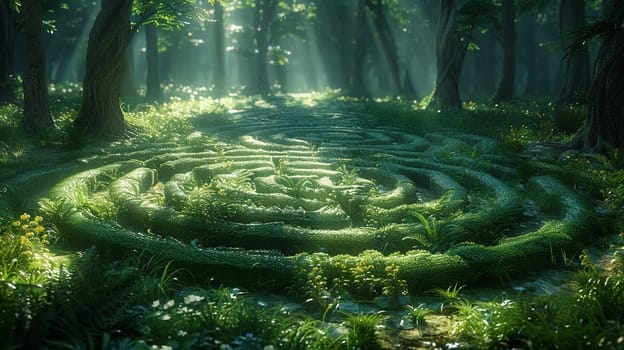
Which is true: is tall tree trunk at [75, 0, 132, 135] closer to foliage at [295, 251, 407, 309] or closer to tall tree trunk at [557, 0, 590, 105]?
foliage at [295, 251, 407, 309]

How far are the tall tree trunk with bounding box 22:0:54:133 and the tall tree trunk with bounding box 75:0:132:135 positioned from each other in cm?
84

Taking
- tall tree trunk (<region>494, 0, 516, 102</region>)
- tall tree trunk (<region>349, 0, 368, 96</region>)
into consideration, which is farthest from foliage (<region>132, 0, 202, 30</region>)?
tall tree trunk (<region>349, 0, 368, 96</region>)

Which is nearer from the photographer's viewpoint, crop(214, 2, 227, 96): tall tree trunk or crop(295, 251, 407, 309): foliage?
crop(295, 251, 407, 309): foliage

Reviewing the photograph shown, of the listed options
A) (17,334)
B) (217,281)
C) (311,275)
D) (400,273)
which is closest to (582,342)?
(400,273)

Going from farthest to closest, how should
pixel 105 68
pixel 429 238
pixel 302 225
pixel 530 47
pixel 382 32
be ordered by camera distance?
pixel 530 47 → pixel 382 32 → pixel 105 68 → pixel 302 225 → pixel 429 238

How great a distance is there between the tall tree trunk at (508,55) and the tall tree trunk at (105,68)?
17.0 m

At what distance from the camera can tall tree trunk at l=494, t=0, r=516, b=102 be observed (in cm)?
2505

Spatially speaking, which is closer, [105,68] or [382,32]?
[105,68]

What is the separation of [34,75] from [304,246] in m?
9.17

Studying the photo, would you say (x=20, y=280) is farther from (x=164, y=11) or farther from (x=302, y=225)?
(x=164, y=11)

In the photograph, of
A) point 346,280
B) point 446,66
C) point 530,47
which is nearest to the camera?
point 346,280

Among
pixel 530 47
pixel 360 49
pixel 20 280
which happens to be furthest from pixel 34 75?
pixel 530 47

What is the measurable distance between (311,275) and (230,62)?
7197 cm

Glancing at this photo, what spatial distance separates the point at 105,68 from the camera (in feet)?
43.0
